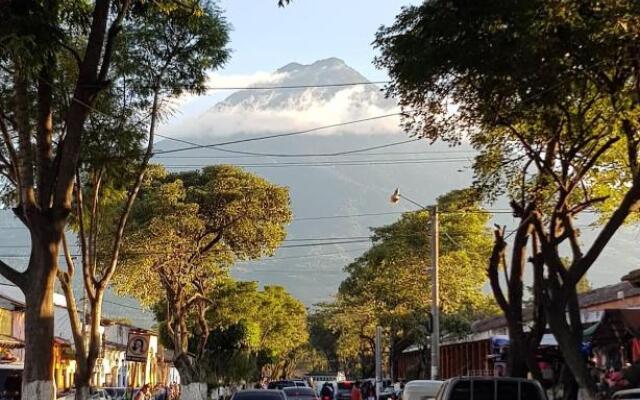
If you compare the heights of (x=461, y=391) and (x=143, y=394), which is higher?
(x=461, y=391)

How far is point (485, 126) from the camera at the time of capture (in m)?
17.7

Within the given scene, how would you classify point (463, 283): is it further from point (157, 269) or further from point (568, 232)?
point (568, 232)

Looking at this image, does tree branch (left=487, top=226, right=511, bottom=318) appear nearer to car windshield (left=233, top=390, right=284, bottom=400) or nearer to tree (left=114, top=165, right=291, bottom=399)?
car windshield (left=233, top=390, right=284, bottom=400)

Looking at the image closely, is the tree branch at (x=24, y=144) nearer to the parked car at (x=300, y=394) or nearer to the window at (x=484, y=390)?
the window at (x=484, y=390)

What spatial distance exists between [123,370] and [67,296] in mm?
52112


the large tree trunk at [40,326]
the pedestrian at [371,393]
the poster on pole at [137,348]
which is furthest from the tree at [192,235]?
the large tree trunk at [40,326]

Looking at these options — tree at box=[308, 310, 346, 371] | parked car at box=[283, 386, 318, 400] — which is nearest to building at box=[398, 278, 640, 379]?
parked car at box=[283, 386, 318, 400]

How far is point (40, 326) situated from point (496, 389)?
295 inches

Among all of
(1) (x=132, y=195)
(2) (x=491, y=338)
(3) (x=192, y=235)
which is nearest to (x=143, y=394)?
(1) (x=132, y=195)

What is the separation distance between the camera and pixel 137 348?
21.0 m

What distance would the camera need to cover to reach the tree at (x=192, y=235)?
39906mm

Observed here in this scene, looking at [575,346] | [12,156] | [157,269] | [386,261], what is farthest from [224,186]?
[575,346]

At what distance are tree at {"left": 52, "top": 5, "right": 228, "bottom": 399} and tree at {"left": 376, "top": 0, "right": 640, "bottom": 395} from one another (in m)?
4.94

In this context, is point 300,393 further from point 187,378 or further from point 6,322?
point 6,322
